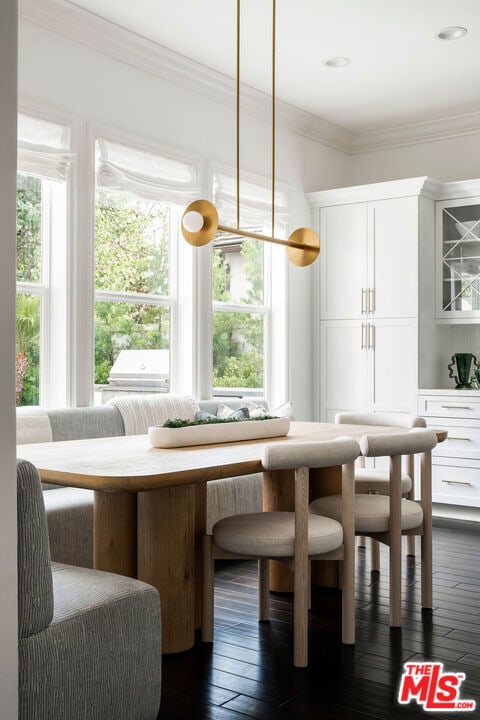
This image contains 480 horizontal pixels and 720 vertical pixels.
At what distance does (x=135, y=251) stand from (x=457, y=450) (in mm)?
2505

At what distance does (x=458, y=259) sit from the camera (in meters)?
5.72

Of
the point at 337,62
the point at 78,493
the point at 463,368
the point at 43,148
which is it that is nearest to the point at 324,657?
the point at 78,493

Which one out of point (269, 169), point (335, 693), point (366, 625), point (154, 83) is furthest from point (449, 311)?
point (335, 693)

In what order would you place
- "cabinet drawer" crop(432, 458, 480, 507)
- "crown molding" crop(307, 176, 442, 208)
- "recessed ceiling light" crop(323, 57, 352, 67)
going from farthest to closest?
"crown molding" crop(307, 176, 442, 208) → "cabinet drawer" crop(432, 458, 480, 507) → "recessed ceiling light" crop(323, 57, 352, 67)

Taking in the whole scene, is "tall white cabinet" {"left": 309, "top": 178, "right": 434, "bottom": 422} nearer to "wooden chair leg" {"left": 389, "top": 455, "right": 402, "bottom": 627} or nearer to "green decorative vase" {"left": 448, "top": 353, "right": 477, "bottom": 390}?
"green decorative vase" {"left": 448, "top": 353, "right": 477, "bottom": 390}

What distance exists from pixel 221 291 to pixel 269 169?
999 mm

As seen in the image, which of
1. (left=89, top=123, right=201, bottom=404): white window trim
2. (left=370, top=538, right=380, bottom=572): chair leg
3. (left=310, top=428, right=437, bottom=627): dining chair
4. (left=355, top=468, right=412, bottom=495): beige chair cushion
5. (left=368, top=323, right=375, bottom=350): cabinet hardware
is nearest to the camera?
(left=310, top=428, right=437, bottom=627): dining chair

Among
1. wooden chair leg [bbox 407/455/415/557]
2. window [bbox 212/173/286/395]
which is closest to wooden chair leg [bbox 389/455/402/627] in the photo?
wooden chair leg [bbox 407/455/415/557]

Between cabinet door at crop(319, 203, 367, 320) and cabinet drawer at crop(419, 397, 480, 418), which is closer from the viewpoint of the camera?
cabinet drawer at crop(419, 397, 480, 418)

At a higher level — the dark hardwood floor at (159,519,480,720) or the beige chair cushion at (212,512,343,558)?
the beige chair cushion at (212,512,343,558)

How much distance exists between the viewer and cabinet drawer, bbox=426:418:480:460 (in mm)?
5293

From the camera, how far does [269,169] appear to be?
5.76m

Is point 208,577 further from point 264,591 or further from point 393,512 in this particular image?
point 393,512

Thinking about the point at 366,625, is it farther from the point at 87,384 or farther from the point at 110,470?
the point at 87,384
